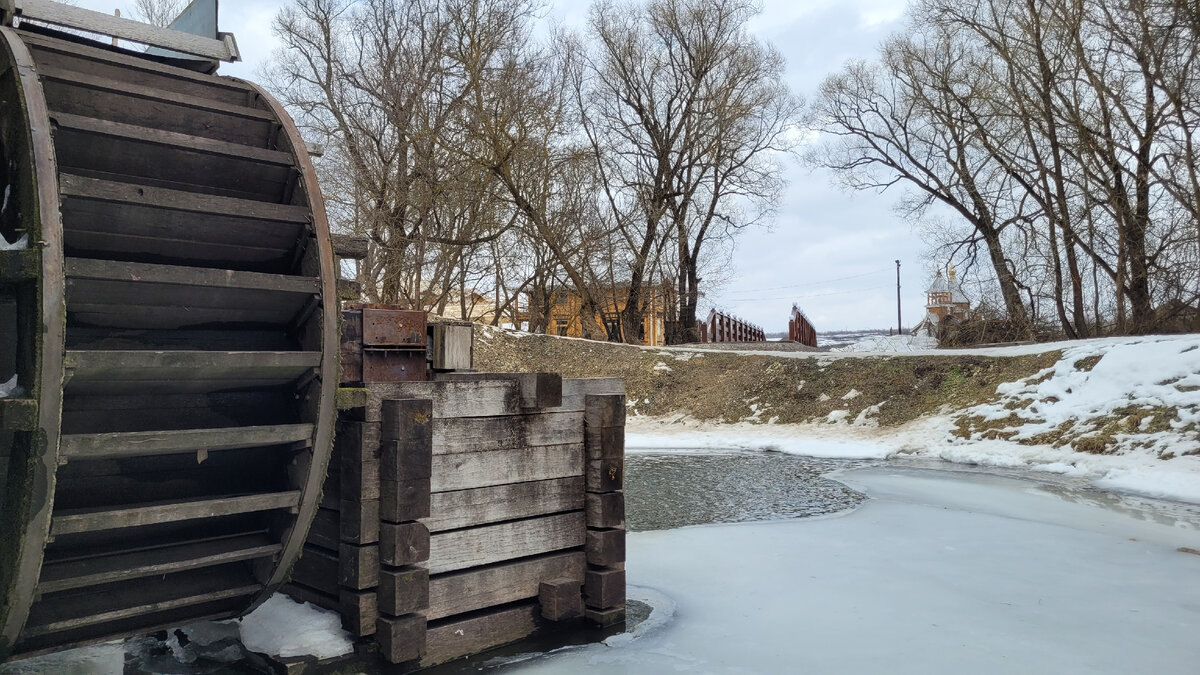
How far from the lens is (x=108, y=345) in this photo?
369 cm

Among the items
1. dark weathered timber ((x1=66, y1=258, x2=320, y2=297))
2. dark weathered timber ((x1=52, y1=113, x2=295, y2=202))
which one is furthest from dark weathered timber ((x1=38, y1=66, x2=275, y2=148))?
dark weathered timber ((x1=66, y1=258, x2=320, y2=297))

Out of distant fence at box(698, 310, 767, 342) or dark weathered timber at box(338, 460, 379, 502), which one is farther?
distant fence at box(698, 310, 767, 342)

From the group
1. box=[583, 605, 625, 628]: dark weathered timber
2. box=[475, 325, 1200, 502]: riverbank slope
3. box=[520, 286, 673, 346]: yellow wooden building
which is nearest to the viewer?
box=[583, 605, 625, 628]: dark weathered timber

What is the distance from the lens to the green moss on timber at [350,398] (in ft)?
12.8

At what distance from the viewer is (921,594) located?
5613mm

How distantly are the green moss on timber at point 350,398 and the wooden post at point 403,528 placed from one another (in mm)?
137

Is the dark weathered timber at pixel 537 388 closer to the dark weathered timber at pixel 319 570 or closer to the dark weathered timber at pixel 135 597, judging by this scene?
the dark weathered timber at pixel 319 570

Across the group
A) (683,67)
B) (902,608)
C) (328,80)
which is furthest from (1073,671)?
(683,67)

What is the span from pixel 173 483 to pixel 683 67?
26279mm

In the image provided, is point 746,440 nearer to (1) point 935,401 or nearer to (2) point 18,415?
(1) point 935,401

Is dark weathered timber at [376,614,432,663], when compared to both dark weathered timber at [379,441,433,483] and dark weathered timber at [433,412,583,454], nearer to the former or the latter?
dark weathered timber at [379,441,433,483]

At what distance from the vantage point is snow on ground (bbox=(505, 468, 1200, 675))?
439cm

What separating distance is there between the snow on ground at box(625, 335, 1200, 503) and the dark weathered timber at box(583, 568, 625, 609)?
309 inches

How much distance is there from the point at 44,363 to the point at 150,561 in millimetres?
1033
